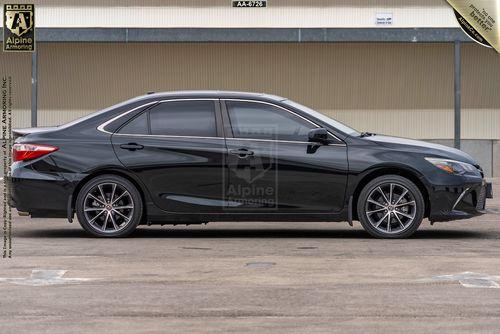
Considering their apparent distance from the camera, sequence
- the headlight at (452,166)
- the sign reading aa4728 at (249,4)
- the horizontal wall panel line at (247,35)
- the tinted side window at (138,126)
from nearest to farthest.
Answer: the headlight at (452,166) → the tinted side window at (138,126) → the horizontal wall panel line at (247,35) → the sign reading aa4728 at (249,4)

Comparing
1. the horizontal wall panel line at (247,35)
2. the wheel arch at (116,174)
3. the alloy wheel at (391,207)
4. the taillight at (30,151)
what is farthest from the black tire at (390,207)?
the horizontal wall panel line at (247,35)

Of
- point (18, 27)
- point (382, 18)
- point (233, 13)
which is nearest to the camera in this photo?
point (18, 27)

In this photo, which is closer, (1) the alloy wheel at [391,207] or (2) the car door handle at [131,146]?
(1) the alloy wheel at [391,207]

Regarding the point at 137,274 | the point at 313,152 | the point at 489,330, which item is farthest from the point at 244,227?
the point at 489,330

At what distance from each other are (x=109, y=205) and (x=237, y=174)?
1.39m

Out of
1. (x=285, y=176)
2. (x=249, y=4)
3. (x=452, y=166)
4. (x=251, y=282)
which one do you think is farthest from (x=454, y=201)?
(x=249, y=4)

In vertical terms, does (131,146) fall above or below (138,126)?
below

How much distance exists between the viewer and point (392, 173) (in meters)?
14.3

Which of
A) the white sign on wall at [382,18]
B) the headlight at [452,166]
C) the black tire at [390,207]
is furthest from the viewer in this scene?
the white sign on wall at [382,18]

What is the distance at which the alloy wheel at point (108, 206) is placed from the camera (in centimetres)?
1423

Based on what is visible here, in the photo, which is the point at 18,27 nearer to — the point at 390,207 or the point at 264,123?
the point at 264,123

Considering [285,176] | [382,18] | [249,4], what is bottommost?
[285,176]

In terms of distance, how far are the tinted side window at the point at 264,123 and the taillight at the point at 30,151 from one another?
76.5 inches

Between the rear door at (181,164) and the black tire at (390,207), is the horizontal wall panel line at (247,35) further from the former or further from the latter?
the black tire at (390,207)
